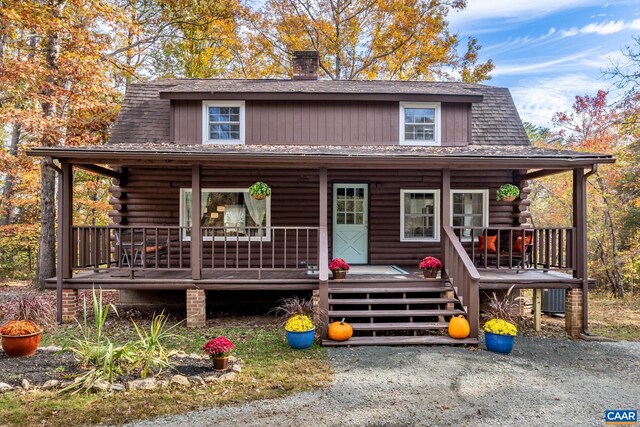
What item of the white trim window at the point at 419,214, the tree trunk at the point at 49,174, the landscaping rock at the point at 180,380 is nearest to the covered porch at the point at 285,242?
the white trim window at the point at 419,214

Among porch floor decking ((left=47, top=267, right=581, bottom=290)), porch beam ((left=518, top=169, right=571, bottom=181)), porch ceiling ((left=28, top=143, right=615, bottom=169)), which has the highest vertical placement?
porch ceiling ((left=28, top=143, right=615, bottom=169))

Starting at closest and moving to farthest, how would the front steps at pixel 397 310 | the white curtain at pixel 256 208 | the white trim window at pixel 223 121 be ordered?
the front steps at pixel 397 310 → the white curtain at pixel 256 208 → the white trim window at pixel 223 121

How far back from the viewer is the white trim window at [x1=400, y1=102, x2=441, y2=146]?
9.80 meters

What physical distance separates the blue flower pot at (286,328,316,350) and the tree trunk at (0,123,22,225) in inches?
571

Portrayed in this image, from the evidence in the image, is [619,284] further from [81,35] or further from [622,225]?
[81,35]

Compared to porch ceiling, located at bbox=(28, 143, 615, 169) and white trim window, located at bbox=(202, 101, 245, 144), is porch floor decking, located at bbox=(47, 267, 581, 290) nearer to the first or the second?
porch ceiling, located at bbox=(28, 143, 615, 169)

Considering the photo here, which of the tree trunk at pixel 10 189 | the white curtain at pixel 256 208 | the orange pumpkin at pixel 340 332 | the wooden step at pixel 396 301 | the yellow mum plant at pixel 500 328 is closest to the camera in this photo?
the yellow mum plant at pixel 500 328

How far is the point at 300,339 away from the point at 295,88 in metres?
6.58

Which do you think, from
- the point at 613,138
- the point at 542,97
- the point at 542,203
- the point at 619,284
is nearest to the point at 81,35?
the point at 613,138

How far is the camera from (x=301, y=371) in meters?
5.04

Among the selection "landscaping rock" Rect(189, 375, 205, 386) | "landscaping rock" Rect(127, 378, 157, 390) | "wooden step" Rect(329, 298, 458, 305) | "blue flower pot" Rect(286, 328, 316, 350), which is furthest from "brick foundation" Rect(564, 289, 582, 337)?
"landscaping rock" Rect(127, 378, 157, 390)

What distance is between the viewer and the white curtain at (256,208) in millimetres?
9367

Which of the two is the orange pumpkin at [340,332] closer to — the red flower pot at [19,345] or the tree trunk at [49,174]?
the red flower pot at [19,345]

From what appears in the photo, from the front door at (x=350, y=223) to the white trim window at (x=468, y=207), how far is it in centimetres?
224
